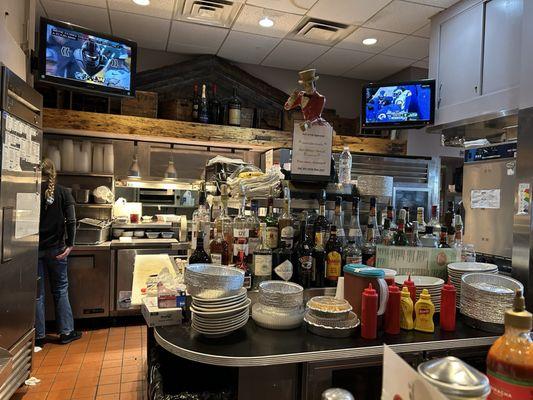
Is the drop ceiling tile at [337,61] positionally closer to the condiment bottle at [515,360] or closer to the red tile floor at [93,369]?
the red tile floor at [93,369]

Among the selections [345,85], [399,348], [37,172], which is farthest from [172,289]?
[345,85]

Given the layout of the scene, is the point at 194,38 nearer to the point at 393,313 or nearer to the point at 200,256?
the point at 200,256

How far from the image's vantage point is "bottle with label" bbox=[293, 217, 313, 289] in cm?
195

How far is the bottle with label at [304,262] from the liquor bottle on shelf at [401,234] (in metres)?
0.54

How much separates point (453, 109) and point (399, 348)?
2.68m

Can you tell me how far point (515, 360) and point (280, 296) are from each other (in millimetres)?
918

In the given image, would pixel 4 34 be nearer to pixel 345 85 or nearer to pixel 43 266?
pixel 43 266

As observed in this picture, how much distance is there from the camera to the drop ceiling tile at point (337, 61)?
501 cm

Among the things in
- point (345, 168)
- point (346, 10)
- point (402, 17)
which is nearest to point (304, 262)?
point (345, 168)

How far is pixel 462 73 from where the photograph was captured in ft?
11.0

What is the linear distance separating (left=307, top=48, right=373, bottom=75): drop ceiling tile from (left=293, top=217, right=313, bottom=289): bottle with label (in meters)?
3.71

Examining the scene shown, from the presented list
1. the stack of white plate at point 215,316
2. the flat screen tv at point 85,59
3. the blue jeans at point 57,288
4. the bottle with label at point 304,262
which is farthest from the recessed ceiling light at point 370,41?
the blue jeans at point 57,288

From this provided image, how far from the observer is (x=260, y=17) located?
406 cm

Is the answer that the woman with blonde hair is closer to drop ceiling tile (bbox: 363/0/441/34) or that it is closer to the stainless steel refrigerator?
the stainless steel refrigerator
